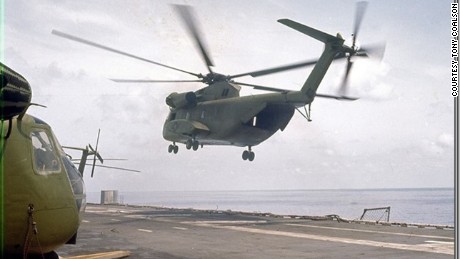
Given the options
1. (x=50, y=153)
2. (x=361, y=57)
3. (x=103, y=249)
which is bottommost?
(x=103, y=249)

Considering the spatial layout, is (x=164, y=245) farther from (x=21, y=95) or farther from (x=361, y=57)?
(x=361, y=57)

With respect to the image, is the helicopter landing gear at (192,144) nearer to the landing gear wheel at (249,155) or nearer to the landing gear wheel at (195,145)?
the landing gear wheel at (195,145)

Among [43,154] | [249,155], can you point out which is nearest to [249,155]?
[249,155]

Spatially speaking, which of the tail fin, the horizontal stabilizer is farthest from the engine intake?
the horizontal stabilizer

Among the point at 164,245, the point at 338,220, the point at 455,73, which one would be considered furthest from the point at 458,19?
the point at 338,220

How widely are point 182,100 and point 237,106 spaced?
16.0 feet

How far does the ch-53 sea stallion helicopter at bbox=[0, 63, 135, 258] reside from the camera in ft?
17.6

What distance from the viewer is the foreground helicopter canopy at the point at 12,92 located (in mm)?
4035

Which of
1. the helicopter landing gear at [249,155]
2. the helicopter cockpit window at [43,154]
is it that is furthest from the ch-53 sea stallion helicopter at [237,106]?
the helicopter cockpit window at [43,154]

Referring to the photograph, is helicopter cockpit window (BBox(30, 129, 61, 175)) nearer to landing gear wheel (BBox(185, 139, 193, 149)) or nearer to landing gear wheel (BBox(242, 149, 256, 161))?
landing gear wheel (BBox(185, 139, 193, 149))

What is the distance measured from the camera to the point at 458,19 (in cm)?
896

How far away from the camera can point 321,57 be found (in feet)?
93.7

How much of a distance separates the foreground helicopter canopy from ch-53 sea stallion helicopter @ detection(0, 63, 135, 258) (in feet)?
2.75

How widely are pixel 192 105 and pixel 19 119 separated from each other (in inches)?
1092
